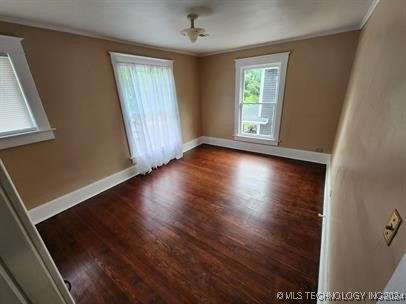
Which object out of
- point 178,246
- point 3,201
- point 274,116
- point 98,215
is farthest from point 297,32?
point 98,215

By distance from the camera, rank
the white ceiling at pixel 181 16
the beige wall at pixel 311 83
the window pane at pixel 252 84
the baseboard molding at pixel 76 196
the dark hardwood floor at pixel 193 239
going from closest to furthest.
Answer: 1. the dark hardwood floor at pixel 193 239
2. the white ceiling at pixel 181 16
3. the baseboard molding at pixel 76 196
4. the beige wall at pixel 311 83
5. the window pane at pixel 252 84

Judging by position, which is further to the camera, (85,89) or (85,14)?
(85,89)

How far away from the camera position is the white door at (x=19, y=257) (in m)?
0.43

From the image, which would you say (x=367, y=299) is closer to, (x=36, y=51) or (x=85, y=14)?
(x=85, y=14)

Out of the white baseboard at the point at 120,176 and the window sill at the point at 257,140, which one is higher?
the window sill at the point at 257,140

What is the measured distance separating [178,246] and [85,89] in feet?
7.70

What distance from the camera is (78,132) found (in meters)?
2.39

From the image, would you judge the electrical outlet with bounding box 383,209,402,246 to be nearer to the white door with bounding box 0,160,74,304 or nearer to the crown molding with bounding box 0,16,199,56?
the white door with bounding box 0,160,74,304

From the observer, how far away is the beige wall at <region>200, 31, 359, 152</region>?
281 cm

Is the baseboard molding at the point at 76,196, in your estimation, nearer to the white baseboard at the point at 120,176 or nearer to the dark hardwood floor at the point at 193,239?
the white baseboard at the point at 120,176

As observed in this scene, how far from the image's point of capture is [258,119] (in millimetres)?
3979

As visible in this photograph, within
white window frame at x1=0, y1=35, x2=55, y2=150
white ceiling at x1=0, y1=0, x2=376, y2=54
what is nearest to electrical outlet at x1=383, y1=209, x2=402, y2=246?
white ceiling at x1=0, y1=0, x2=376, y2=54

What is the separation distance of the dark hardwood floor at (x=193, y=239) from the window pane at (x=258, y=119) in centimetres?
126

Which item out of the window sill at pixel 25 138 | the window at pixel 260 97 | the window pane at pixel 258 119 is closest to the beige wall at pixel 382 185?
the window at pixel 260 97
